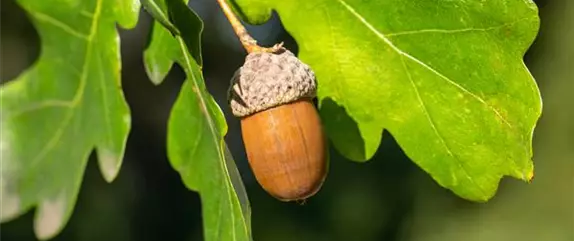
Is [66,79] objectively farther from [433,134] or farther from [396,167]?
[396,167]

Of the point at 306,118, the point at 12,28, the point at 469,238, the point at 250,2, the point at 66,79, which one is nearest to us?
the point at 66,79

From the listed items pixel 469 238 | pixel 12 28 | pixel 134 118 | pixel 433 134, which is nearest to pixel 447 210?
pixel 469 238

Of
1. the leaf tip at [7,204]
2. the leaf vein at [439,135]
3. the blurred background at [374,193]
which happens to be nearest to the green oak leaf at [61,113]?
the leaf tip at [7,204]

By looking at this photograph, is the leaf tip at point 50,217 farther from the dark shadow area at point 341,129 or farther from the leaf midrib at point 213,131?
the dark shadow area at point 341,129

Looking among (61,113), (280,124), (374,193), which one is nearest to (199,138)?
(280,124)

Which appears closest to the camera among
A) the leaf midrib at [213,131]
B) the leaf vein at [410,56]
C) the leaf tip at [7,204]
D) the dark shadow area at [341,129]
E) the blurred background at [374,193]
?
the leaf tip at [7,204]

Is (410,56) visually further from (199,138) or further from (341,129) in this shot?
(199,138)
